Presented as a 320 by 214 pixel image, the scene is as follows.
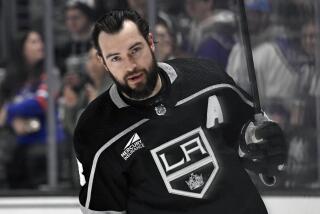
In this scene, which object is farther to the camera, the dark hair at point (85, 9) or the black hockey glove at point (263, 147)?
the dark hair at point (85, 9)

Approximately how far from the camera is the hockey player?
7.94 ft

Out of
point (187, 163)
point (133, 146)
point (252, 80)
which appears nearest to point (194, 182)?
point (187, 163)

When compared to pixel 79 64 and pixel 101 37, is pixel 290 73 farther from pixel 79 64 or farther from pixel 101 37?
pixel 101 37

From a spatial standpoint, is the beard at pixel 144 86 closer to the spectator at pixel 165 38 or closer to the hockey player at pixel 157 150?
the hockey player at pixel 157 150

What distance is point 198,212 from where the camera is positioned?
2424 millimetres

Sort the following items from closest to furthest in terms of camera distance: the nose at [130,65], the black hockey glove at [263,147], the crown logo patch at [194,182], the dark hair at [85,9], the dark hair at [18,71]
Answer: the nose at [130,65]
the crown logo patch at [194,182]
the black hockey glove at [263,147]
the dark hair at [85,9]
the dark hair at [18,71]

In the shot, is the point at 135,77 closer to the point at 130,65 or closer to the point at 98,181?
the point at 130,65

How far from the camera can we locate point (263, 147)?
8.33 feet

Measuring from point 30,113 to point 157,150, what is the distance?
95.6 inches

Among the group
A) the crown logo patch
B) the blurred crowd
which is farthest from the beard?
the blurred crowd

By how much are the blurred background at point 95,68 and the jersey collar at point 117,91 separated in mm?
1639

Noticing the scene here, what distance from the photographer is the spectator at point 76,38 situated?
180 inches

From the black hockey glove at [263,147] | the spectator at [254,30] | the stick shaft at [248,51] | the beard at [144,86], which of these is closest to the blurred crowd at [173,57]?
the spectator at [254,30]

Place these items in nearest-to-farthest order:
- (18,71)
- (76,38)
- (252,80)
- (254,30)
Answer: (252,80)
(254,30)
(76,38)
(18,71)
